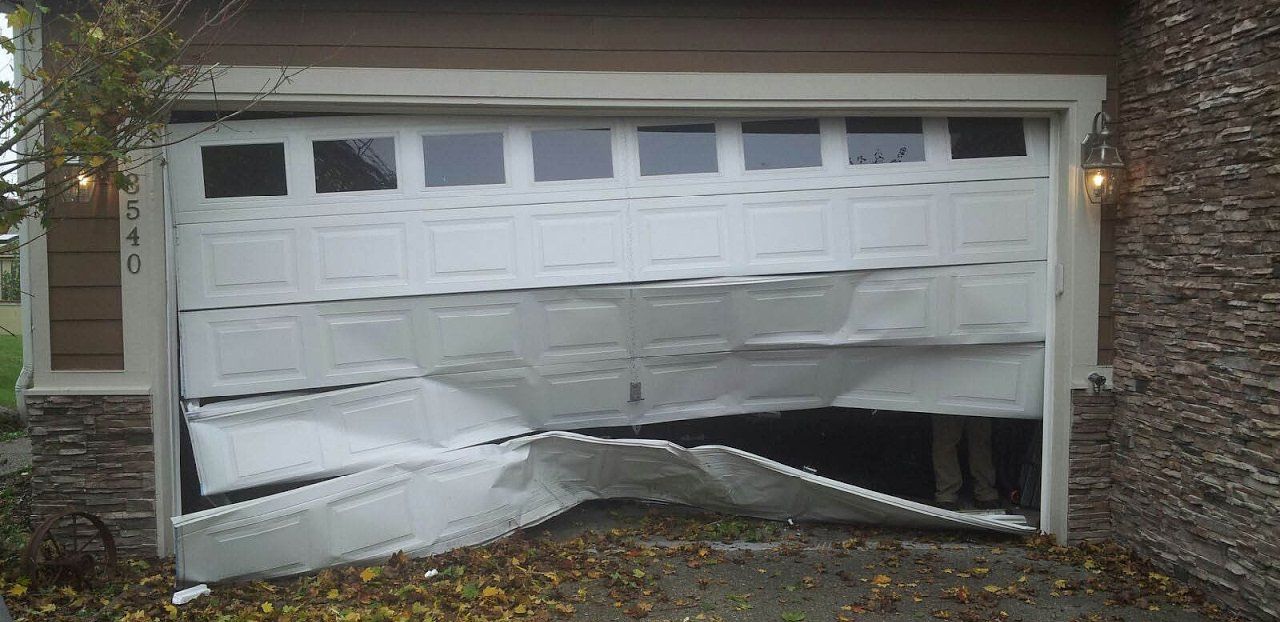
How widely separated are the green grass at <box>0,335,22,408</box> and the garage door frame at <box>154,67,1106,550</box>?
692 cm

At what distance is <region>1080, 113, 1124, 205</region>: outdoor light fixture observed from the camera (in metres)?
5.62

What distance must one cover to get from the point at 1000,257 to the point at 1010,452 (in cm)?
189

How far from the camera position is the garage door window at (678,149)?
19.2ft

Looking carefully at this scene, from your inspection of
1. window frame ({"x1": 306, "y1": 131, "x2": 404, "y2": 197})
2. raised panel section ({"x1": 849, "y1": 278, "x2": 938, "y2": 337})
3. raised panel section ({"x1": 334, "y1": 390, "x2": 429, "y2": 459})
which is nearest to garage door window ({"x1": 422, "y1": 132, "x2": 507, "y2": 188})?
window frame ({"x1": 306, "y1": 131, "x2": 404, "y2": 197})

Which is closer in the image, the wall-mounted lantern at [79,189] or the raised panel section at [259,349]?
the wall-mounted lantern at [79,189]

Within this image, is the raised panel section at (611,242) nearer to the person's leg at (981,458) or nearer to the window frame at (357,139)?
the window frame at (357,139)

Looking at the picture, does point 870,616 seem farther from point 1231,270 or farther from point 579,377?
point 1231,270

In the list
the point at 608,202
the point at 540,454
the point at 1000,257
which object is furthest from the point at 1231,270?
the point at 540,454

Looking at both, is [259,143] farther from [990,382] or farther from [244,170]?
[990,382]

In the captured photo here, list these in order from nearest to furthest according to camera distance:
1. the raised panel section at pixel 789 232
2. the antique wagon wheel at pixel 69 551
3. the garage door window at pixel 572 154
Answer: the antique wagon wheel at pixel 69 551 < the garage door window at pixel 572 154 < the raised panel section at pixel 789 232

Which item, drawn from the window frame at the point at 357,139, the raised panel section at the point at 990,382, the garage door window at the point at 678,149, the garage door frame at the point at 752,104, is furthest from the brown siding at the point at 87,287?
the raised panel section at the point at 990,382

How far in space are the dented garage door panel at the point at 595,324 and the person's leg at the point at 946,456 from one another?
96cm

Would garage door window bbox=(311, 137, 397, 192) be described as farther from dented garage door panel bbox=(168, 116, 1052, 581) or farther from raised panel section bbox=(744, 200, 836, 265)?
raised panel section bbox=(744, 200, 836, 265)

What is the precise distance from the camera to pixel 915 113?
19.1 ft
